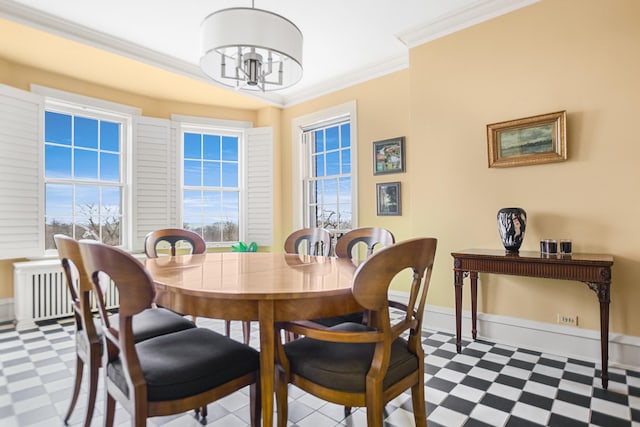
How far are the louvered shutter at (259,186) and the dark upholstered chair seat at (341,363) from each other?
3.77 m

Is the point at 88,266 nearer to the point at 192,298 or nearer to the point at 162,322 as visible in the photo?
the point at 192,298

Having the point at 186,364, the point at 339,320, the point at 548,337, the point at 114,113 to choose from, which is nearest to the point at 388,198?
the point at 548,337

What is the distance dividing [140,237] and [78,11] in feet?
8.37

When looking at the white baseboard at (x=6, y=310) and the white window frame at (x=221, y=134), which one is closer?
the white baseboard at (x=6, y=310)

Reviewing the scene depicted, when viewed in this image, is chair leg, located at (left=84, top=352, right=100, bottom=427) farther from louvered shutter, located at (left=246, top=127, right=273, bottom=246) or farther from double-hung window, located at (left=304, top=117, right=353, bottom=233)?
louvered shutter, located at (left=246, top=127, right=273, bottom=246)

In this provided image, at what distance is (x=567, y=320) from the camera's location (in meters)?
2.63

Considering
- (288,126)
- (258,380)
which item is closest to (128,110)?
(288,126)

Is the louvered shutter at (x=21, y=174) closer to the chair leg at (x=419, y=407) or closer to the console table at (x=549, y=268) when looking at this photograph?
the chair leg at (x=419, y=407)

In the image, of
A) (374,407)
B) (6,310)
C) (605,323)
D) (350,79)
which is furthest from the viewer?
(350,79)

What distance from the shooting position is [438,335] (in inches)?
123

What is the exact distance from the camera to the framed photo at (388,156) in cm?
394

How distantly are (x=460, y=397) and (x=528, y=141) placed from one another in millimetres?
2075

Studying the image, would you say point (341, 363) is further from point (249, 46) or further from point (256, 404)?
point (249, 46)

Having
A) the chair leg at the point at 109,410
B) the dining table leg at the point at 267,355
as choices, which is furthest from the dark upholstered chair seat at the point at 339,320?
the chair leg at the point at 109,410
